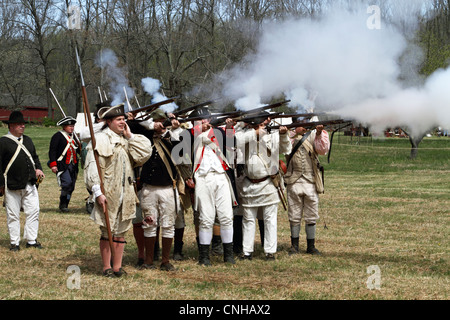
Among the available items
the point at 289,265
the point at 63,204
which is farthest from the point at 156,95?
the point at 63,204

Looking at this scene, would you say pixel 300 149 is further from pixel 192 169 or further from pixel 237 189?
pixel 192 169

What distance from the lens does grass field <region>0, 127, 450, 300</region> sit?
644cm

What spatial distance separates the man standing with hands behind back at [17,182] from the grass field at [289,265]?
13.6 inches

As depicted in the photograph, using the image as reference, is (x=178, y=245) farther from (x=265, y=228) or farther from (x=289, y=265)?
(x=289, y=265)

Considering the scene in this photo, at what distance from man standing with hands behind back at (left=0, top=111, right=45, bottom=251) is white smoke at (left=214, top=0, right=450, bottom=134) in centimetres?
340

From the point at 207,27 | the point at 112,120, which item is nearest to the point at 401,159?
the point at 207,27

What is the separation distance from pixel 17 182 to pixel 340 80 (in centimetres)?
615

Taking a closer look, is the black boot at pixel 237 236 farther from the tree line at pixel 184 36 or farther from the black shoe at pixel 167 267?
the tree line at pixel 184 36

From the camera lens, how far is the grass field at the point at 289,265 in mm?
6441

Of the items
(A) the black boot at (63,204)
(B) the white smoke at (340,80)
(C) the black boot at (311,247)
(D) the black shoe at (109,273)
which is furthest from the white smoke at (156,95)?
(A) the black boot at (63,204)

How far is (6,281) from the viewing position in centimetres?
689

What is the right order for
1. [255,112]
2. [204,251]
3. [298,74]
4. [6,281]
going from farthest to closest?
[298,74], [255,112], [204,251], [6,281]
